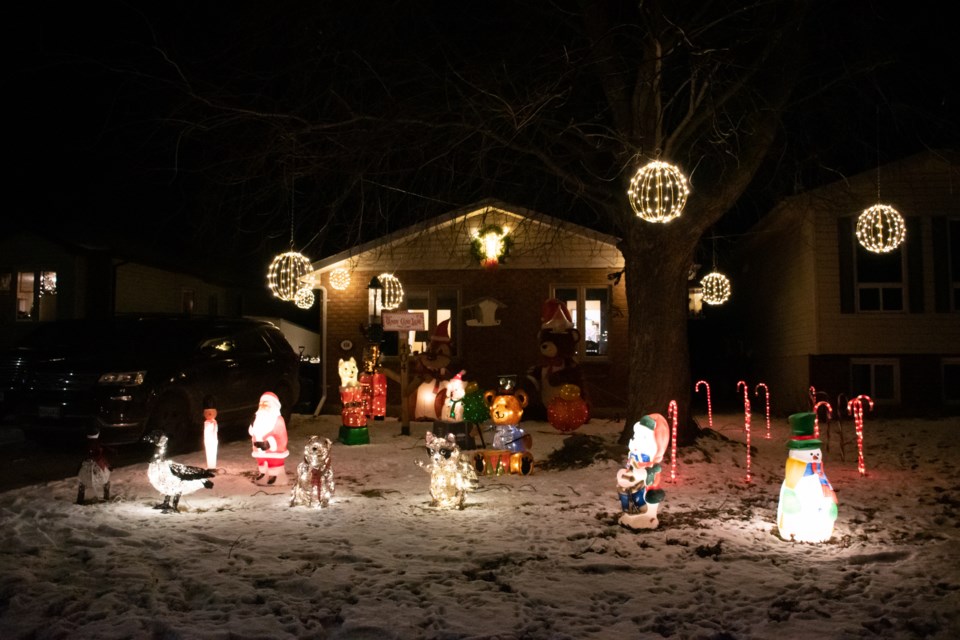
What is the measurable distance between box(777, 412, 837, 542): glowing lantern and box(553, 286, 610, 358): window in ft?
36.6

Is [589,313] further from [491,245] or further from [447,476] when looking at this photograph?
[447,476]

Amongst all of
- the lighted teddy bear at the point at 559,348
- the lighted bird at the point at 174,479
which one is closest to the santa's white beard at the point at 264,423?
the lighted bird at the point at 174,479

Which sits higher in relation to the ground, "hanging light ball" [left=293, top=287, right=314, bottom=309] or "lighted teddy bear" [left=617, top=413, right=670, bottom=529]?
"hanging light ball" [left=293, top=287, right=314, bottom=309]

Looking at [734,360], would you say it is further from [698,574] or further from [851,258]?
[698,574]

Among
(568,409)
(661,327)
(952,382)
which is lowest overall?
(568,409)

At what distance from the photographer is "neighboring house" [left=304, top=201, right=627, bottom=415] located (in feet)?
57.7

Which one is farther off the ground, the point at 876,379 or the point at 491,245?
the point at 491,245

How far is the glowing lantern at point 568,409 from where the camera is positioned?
14.8 m

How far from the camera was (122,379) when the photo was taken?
11250 mm

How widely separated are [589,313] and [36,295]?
1668 centimetres

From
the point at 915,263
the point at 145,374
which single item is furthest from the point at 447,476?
the point at 915,263

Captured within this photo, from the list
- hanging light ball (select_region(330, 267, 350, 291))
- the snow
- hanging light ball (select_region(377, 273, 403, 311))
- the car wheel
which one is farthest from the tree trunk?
hanging light ball (select_region(330, 267, 350, 291))

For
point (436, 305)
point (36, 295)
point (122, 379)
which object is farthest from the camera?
point (36, 295)

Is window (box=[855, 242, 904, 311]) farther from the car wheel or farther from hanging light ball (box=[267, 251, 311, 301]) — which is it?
the car wheel
